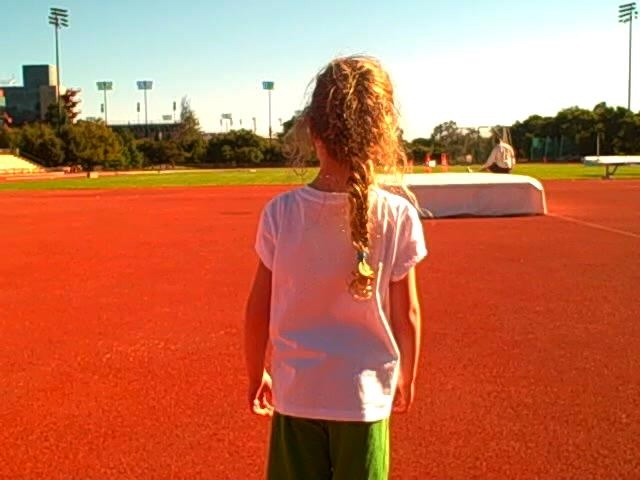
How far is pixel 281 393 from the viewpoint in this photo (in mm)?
2254

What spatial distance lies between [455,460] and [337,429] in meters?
1.95

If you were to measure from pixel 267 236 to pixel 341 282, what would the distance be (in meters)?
0.26

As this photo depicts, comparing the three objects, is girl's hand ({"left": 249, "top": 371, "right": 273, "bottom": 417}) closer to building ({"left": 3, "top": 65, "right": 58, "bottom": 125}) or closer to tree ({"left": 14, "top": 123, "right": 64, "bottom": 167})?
tree ({"left": 14, "top": 123, "right": 64, "bottom": 167})

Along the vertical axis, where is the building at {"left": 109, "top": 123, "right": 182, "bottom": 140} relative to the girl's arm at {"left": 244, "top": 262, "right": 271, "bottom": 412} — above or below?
above

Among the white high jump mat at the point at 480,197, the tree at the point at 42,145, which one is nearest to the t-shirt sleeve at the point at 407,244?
the white high jump mat at the point at 480,197

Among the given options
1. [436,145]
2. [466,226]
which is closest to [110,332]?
[466,226]

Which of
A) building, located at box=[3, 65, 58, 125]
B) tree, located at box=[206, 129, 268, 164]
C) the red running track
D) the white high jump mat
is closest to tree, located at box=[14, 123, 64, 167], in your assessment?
tree, located at box=[206, 129, 268, 164]

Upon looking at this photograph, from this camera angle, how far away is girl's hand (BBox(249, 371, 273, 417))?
2.40 meters

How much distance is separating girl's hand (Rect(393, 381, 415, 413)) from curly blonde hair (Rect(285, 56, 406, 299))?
410 millimetres

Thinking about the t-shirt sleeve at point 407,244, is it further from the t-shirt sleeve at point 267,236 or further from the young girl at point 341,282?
the t-shirt sleeve at point 267,236

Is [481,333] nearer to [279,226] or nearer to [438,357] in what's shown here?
[438,357]

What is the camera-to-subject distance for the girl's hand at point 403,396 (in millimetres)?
2385

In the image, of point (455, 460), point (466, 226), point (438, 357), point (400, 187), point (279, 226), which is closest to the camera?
point (279, 226)

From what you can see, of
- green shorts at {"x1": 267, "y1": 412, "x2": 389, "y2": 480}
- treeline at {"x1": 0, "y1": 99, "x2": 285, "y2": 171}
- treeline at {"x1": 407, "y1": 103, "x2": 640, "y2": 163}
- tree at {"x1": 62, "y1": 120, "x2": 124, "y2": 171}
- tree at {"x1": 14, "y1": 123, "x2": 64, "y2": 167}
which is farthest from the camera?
treeline at {"x1": 407, "y1": 103, "x2": 640, "y2": 163}
